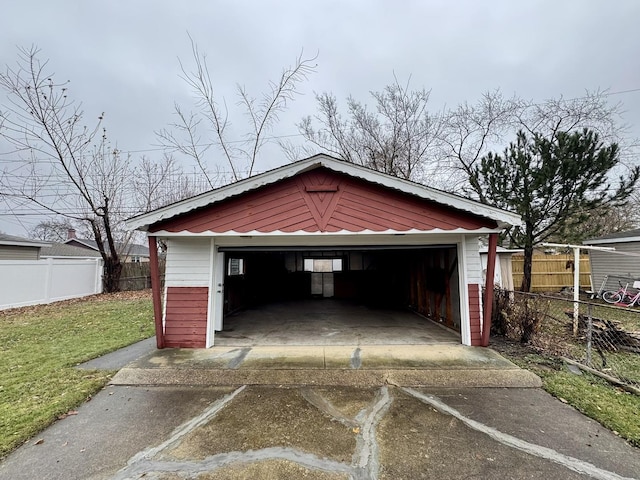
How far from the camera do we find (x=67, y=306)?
10.9m

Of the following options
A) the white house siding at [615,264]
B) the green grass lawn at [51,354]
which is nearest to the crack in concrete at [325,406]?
the green grass lawn at [51,354]

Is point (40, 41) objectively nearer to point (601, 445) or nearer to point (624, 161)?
point (601, 445)

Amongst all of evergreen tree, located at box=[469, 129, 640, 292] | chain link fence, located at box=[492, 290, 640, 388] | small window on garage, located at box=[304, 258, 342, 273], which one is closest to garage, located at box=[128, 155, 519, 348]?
chain link fence, located at box=[492, 290, 640, 388]

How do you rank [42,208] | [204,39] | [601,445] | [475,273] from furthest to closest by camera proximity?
[42,208] → [204,39] → [475,273] → [601,445]

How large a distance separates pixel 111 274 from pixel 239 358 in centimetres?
1387

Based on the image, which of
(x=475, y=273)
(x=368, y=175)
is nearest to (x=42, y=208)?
(x=368, y=175)

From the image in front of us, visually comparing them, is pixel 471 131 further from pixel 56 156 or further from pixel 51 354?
pixel 56 156

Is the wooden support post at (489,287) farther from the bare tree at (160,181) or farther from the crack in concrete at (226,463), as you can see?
the bare tree at (160,181)

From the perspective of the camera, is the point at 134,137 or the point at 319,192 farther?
the point at 134,137

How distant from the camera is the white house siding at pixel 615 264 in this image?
38.3 feet

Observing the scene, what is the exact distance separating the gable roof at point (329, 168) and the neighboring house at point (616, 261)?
10.3 meters

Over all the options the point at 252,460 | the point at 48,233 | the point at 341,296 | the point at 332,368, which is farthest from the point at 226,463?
the point at 48,233

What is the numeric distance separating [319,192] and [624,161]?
1304 cm

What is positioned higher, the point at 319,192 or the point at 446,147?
the point at 446,147
